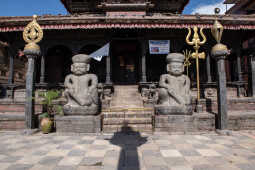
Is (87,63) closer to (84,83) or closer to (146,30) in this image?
(84,83)

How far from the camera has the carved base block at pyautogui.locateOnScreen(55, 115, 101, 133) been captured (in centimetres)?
457

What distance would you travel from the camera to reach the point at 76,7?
1377 centimetres

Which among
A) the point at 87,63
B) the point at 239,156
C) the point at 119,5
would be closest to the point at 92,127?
the point at 87,63

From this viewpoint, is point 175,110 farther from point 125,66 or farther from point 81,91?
point 125,66

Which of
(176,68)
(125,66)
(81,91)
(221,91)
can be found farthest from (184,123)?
(125,66)

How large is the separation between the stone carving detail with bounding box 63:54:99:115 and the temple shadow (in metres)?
1.19

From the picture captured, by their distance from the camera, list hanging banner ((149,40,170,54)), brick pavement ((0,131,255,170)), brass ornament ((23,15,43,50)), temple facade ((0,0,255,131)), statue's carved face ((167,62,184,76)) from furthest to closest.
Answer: hanging banner ((149,40,170,54)) < temple facade ((0,0,255,131)) < statue's carved face ((167,62,184,76)) < brass ornament ((23,15,43,50)) < brick pavement ((0,131,255,170))

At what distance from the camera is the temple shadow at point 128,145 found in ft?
8.34

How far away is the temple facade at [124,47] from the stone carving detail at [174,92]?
0.78 meters

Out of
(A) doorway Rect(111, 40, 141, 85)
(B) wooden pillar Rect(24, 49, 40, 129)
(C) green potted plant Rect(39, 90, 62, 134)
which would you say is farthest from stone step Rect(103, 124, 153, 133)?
(A) doorway Rect(111, 40, 141, 85)

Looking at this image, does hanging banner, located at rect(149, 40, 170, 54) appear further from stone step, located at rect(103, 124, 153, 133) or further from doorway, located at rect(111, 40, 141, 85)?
stone step, located at rect(103, 124, 153, 133)

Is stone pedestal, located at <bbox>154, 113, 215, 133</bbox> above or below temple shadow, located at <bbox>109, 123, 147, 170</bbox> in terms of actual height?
above

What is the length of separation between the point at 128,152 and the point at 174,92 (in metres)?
2.68

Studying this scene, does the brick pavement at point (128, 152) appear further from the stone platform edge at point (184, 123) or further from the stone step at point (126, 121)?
the stone step at point (126, 121)
